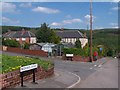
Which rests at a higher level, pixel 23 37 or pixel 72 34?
pixel 72 34

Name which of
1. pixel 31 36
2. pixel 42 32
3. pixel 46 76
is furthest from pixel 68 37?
pixel 46 76

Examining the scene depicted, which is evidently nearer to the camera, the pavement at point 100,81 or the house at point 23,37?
the pavement at point 100,81

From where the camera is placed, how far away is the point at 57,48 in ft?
161

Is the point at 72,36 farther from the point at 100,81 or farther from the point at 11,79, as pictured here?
the point at 11,79

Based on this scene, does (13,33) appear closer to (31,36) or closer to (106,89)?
(31,36)

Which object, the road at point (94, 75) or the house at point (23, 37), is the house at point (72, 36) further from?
the road at point (94, 75)

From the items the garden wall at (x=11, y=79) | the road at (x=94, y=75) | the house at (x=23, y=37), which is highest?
the house at (x=23, y=37)

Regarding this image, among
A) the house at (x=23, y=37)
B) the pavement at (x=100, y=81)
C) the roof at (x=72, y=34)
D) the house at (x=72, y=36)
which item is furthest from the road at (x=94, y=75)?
the roof at (x=72, y=34)

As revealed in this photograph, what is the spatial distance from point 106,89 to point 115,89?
502 millimetres

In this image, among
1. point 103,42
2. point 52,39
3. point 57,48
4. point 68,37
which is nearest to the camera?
point 57,48

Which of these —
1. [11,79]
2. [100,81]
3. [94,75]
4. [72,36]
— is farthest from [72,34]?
[11,79]

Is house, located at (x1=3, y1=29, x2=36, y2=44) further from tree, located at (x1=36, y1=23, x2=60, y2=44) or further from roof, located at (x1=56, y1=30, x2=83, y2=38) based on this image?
roof, located at (x1=56, y1=30, x2=83, y2=38)

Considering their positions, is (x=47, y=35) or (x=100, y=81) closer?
(x=100, y=81)

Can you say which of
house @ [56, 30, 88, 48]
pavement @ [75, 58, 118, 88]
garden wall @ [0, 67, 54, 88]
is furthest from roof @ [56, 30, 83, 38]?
garden wall @ [0, 67, 54, 88]
